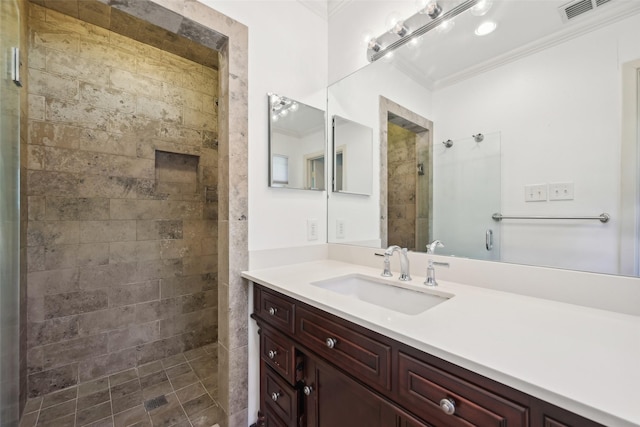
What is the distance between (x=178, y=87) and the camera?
7.37 ft

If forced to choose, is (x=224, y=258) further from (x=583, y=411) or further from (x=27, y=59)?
(x=27, y=59)

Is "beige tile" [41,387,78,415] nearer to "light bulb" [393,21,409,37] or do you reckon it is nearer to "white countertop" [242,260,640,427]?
"white countertop" [242,260,640,427]

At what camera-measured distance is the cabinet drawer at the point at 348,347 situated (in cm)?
75

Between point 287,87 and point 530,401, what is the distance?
1.69 metres

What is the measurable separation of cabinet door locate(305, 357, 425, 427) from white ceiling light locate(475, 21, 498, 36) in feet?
5.07

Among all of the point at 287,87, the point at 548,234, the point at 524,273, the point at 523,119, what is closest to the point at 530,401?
the point at 524,273

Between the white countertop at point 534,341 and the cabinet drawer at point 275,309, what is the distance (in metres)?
0.11

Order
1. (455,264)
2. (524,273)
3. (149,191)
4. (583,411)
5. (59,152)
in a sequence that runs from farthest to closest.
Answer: (149,191), (59,152), (455,264), (524,273), (583,411)

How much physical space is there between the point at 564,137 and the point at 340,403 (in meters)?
1.31

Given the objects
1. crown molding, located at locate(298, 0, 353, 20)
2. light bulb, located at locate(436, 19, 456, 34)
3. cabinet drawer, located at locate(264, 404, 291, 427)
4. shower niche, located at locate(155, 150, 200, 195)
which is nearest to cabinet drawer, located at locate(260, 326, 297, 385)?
cabinet drawer, located at locate(264, 404, 291, 427)

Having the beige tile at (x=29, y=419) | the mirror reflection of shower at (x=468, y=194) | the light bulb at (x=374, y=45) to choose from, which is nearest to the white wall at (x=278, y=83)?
the light bulb at (x=374, y=45)

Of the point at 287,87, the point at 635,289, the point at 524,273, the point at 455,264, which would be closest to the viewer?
the point at 635,289

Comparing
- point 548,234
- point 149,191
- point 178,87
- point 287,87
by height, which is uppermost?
point 178,87

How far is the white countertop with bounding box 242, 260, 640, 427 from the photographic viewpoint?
45 cm
